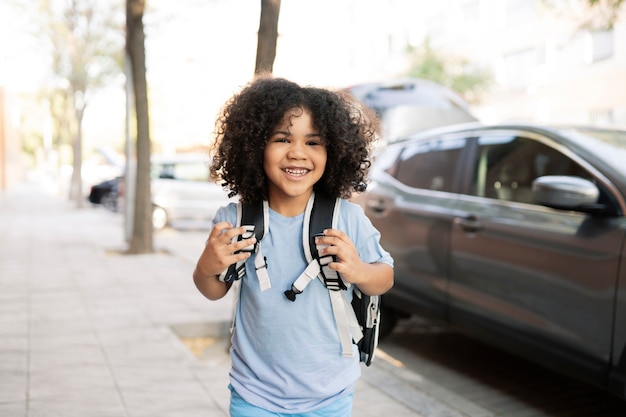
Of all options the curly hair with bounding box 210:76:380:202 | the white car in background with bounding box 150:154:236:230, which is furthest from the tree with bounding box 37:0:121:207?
the curly hair with bounding box 210:76:380:202

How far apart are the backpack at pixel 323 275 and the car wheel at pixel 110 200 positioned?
20870mm

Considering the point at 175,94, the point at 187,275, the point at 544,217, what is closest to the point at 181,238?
the point at 187,275

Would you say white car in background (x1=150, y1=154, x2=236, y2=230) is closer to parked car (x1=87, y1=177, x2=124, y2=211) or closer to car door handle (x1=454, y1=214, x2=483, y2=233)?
parked car (x1=87, y1=177, x2=124, y2=211)

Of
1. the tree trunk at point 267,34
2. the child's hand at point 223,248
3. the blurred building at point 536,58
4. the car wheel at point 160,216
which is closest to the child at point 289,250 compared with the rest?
the child's hand at point 223,248

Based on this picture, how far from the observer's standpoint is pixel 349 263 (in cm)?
199

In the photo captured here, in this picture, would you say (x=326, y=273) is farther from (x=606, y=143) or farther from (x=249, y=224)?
(x=606, y=143)

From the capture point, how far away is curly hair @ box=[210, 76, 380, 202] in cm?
215

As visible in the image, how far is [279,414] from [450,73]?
27448 millimetres

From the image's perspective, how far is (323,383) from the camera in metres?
2.09

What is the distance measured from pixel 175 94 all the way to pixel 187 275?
51.8 m

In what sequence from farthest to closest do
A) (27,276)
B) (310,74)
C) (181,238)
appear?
(310,74), (181,238), (27,276)

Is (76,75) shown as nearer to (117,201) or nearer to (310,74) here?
(117,201)

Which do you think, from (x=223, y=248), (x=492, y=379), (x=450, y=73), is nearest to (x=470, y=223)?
(x=492, y=379)

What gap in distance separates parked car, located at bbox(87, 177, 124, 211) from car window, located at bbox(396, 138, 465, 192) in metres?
17.7
